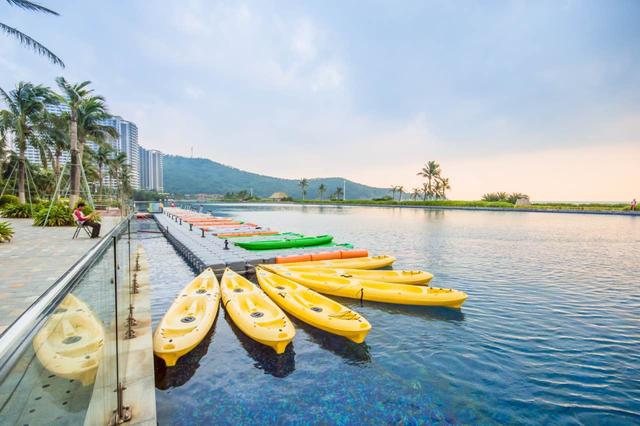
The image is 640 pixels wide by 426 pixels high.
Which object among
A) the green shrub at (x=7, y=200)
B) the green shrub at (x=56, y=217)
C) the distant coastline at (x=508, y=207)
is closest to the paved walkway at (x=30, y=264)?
the green shrub at (x=56, y=217)

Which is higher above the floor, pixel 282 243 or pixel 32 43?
pixel 32 43

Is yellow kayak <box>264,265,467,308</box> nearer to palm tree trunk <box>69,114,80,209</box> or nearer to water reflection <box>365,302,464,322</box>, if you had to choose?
water reflection <box>365,302,464,322</box>

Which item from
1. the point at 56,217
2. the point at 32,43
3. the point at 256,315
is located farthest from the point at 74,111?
the point at 256,315

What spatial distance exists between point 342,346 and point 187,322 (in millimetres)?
4163

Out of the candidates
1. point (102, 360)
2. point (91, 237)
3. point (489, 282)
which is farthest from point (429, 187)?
point (102, 360)

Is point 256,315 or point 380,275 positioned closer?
point 256,315

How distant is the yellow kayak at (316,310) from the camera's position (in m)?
8.44

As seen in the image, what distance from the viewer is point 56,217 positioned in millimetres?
20781

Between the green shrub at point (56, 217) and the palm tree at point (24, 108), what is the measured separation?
8.34 meters

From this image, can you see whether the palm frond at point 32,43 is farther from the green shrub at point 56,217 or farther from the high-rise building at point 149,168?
the high-rise building at point 149,168

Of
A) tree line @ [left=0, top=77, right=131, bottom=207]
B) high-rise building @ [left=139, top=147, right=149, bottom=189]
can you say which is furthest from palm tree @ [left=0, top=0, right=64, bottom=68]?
high-rise building @ [left=139, top=147, right=149, bottom=189]

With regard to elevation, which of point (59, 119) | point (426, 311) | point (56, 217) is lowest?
point (426, 311)

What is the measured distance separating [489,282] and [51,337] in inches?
661

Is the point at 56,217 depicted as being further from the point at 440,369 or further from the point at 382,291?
the point at 440,369
